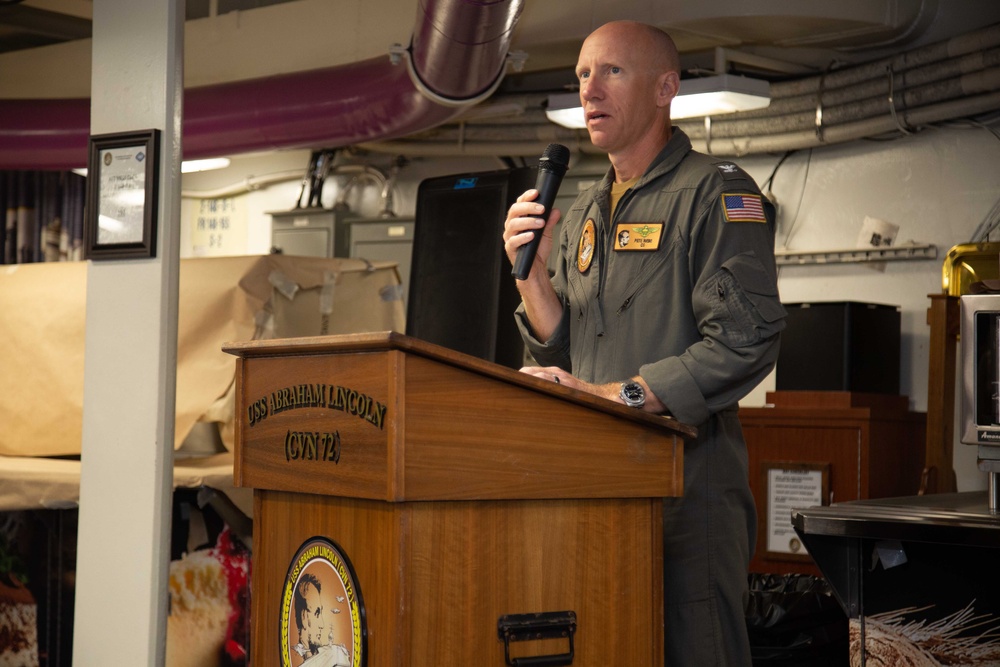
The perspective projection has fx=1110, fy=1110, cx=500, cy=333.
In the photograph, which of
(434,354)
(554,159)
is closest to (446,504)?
(434,354)

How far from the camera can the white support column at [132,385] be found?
235cm

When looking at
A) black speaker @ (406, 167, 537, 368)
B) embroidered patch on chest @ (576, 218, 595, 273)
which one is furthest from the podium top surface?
black speaker @ (406, 167, 537, 368)

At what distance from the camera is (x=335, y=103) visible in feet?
15.5

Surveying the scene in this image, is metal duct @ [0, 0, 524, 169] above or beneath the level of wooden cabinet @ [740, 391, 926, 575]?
above

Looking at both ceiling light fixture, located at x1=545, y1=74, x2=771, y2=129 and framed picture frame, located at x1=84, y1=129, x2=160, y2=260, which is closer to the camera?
framed picture frame, located at x1=84, y1=129, x2=160, y2=260

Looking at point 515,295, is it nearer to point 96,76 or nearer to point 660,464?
point 96,76

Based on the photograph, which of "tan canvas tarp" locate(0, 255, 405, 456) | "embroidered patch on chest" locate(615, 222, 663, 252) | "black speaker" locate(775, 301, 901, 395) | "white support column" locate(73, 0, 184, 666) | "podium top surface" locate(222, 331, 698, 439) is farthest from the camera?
"black speaker" locate(775, 301, 901, 395)

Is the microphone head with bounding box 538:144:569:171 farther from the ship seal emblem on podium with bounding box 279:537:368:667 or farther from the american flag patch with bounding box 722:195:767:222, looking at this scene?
the ship seal emblem on podium with bounding box 279:537:368:667

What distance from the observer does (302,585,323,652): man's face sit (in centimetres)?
127

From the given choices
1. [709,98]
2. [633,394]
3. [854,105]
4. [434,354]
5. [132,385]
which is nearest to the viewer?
[434,354]

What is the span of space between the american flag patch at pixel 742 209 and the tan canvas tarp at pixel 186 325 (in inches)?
72.5

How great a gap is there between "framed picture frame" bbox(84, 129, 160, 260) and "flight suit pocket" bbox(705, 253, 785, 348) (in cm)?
134

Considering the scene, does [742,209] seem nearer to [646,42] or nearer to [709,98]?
[646,42]

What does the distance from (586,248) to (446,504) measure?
0.74 metres
